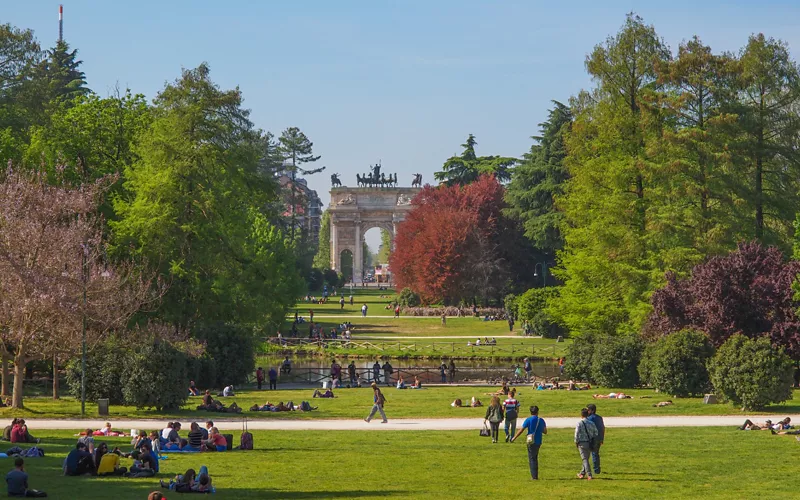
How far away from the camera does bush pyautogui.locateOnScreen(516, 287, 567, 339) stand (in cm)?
6969

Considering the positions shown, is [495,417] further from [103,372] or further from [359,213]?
[359,213]

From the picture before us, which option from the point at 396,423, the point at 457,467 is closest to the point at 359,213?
the point at 396,423

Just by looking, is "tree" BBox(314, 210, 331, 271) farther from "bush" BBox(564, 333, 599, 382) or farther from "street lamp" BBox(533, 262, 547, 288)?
"bush" BBox(564, 333, 599, 382)

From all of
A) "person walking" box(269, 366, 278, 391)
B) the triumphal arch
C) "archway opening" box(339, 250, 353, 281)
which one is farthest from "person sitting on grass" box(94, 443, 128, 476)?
"archway opening" box(339, 250, 353, 281)

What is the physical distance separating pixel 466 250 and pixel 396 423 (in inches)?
2209

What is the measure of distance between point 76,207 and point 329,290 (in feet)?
297

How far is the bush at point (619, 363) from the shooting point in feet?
139

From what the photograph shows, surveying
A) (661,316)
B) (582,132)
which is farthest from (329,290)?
(661,316)

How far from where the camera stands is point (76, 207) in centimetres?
3741

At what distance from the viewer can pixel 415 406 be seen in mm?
37469

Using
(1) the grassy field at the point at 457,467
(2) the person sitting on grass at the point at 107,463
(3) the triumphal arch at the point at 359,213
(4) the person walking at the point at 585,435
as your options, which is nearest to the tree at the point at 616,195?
(1) the grassy field at the point at 457,467

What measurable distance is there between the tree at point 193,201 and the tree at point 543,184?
1281 inches

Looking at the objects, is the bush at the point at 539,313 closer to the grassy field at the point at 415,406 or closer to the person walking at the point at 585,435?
the grassy field at the point at 415,406

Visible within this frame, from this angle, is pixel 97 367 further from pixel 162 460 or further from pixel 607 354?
pixel 607 354
